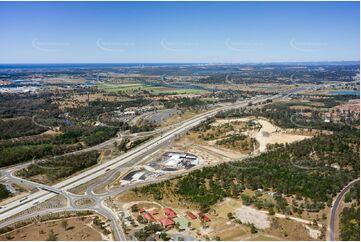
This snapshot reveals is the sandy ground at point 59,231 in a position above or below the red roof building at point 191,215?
below

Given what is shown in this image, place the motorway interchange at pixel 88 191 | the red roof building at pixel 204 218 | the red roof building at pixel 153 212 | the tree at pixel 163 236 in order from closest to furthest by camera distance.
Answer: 1. the tree at pixel 163 236
2. the red roof building at pixel 204 218
3. the red roof building at pixel 153 212
4. the motorway interchange at pixel 88 191

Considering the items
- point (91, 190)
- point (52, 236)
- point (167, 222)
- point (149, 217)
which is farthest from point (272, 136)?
point (52, 236)

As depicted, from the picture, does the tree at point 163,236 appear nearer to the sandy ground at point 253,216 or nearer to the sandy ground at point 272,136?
the sandy ground at point 253,216

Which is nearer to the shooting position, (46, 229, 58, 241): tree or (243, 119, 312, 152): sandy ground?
(46, 229, 58, 241): tree

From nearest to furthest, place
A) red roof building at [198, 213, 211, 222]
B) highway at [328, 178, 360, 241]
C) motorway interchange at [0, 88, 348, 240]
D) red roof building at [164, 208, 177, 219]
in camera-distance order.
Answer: highway at [328, 178, 360, 241] < red roof building at [198, 213, 211, 222] < red roof building at [164, 208, 177, 219] < motorway interchange at [0, 88, 348, 240]

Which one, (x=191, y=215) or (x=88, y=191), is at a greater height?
(x=191, y=215)

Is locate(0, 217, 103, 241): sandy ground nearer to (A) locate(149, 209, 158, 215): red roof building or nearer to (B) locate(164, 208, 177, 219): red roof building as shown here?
(A) locate(149, 209, 158, 215): red roof building

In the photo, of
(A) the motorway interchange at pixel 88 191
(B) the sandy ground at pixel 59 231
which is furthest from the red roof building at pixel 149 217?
(B) the sandy ground at pixel 59 231

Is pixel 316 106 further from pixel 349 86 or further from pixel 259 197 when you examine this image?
pixel 259 197

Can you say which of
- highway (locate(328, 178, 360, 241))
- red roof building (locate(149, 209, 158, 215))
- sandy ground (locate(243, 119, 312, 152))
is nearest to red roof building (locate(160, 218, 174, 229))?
red roof building (locate(149, 209, 158, 215))

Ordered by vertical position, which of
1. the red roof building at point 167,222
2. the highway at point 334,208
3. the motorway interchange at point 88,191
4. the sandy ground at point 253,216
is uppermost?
the highway at point 334,208

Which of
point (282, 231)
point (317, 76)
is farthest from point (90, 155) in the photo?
point (317, 76)

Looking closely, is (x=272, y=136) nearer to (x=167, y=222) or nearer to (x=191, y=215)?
(x=191, y=215)

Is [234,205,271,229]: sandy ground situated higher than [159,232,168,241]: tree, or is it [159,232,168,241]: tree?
[234,205,271,229]: sandy ground
